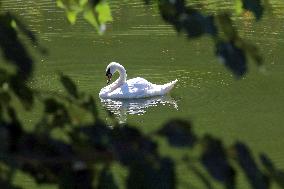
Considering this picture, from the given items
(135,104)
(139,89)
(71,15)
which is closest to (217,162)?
(71,15)

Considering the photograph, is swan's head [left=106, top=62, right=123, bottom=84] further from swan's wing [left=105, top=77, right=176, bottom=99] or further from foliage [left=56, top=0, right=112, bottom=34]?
foliage [left=56, top=0, right=112, bottom=34]

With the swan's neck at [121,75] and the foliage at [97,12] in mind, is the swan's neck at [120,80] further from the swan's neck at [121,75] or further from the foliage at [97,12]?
the foliage at [97,12]

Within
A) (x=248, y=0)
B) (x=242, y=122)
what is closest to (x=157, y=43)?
(x=242, y=122)

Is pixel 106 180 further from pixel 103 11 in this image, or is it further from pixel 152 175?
pixel 103 11

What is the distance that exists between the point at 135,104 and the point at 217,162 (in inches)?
287

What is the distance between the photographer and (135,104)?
814 cm

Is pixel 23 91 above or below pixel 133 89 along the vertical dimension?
above

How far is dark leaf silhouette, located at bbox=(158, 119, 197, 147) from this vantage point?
33.5 inches

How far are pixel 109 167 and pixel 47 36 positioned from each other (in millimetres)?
9664

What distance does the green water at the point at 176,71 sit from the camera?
6.99m

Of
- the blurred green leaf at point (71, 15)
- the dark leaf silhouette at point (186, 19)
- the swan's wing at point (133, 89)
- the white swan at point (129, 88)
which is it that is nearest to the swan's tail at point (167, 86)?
the white swan at point (129, 88)

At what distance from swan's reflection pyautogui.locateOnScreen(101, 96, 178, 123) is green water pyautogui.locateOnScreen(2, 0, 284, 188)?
0.5 inches

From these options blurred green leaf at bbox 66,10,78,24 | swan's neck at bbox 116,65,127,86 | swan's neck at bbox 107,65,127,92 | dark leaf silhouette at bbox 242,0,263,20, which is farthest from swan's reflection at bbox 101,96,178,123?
dark leaf silhouette at bbox 242,0,263,20

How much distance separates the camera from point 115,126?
2.96ft
